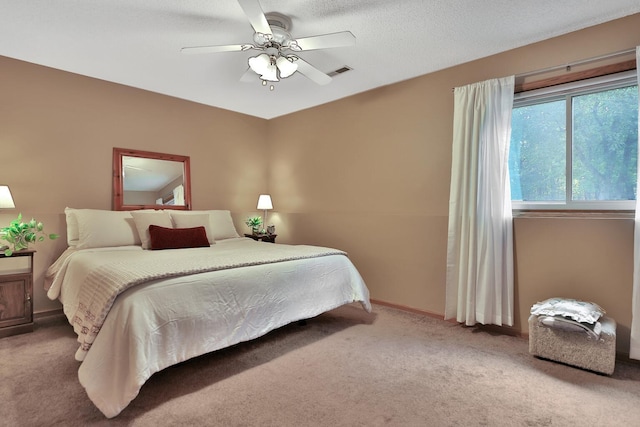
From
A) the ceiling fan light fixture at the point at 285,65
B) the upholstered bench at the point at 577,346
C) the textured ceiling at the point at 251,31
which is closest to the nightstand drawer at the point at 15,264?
the textured ceiling at the point at 251,31

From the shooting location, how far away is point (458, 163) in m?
3.05

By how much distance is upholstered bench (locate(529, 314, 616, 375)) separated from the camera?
2.12m

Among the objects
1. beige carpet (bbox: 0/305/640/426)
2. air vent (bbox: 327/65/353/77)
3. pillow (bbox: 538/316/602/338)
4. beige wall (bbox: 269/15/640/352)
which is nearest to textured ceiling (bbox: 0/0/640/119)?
air vent (bbox: 327/65/353/77)

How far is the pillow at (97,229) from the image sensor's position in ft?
10.3

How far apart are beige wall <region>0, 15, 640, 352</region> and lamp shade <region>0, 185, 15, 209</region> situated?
34cm

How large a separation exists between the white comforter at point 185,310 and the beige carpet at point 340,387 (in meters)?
0.19

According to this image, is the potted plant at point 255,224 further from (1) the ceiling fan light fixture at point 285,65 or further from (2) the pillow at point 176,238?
(1) the ceiling fan light fixture at point 285,65

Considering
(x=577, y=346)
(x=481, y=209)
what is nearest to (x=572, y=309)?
(x=577, y=346)

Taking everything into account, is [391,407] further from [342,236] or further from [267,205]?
[267,205]

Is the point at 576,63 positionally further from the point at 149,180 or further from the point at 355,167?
the point at 149,180

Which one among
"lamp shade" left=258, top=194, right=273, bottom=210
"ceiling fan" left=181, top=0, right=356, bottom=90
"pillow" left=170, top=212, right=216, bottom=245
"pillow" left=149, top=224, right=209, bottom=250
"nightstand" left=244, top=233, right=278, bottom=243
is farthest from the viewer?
"lamp shade" left=258, top=194, right=273, bottom=210

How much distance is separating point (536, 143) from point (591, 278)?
1.16m

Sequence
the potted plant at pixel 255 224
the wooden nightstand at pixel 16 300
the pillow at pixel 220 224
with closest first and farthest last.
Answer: the wooden nightstand at pixel 16 300 < the pillow at pixel 220 224 < the potted plant at pixel 255 224

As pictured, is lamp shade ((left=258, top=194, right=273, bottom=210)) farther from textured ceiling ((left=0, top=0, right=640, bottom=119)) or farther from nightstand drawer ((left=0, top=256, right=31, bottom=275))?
nightstand drawer ((left=0, top=256, right=31, bottom=275))
